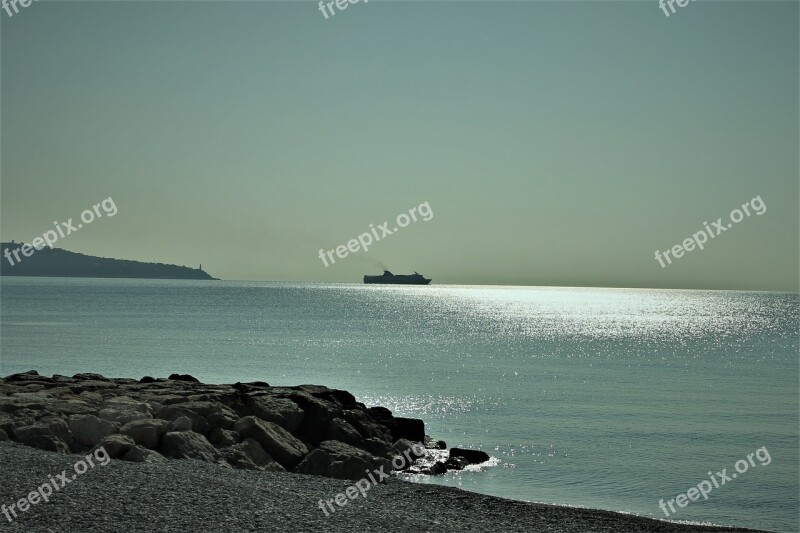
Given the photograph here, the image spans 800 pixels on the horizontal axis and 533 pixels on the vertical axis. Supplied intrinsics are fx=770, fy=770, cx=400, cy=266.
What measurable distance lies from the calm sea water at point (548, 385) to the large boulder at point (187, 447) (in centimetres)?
597

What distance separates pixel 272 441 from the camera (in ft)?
58.5

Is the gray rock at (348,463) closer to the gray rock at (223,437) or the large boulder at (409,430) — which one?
the gray rock at (223,437)

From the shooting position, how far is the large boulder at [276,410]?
20047mm

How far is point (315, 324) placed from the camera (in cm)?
9231

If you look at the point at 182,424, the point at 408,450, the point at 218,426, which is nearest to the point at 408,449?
the point at 408,450

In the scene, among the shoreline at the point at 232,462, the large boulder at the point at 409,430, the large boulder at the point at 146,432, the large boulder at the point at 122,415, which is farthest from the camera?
the large boulder at the point at 409,430

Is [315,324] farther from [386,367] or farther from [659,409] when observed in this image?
[659,409]

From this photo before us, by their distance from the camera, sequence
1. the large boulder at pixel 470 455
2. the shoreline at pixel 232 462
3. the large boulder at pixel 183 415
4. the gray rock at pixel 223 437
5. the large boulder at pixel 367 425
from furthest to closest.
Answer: the large boulder at pixel 367 425 < the large boulder at pixel 470 455 < the large boulder at pixel 183 415 < the gray rock at pixel 223 437 < the shoreline at pixel 232 462

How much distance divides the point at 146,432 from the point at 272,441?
9.47ft

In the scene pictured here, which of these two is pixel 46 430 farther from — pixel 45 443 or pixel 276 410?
pixel 276 410


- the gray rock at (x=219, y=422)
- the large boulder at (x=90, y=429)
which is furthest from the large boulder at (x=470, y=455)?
the large boulder at (x=90, y=429)

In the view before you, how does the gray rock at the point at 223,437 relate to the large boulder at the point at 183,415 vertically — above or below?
below

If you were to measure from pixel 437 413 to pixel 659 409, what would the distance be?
373 inches

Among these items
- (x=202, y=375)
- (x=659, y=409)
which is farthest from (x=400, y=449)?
(x=202, y=375)
